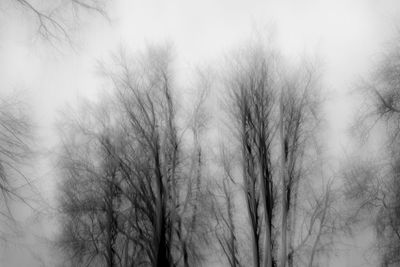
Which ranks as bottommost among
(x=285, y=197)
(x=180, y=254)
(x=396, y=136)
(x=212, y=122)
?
(x=180, y=254)

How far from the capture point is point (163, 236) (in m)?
10.9

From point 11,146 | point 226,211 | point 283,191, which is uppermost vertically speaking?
point 283,191

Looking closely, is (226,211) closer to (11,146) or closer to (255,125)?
(255,125)

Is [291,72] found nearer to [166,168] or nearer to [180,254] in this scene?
[166,168]

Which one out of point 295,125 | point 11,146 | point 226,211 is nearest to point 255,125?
point 295,125

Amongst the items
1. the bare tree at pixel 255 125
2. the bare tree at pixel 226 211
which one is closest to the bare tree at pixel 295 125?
the bare tree at pixel 255 125

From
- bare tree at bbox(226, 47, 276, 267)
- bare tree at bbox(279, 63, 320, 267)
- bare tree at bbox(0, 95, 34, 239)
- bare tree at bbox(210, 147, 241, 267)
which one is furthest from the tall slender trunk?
bare tree at bbox(0, 95, 34, 239)

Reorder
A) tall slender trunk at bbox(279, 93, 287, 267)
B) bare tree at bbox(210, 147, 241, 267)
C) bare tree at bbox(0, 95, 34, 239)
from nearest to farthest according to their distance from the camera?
1. bare tree at bbox(0, 95, 34, 239)
2. tall slender trunk at bbox(279, 93, 287, 267)
3. bare tree at bbox(210, 147, 241, 267)

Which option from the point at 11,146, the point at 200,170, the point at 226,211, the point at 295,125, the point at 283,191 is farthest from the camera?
the point at 200,170

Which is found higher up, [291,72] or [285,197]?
[291,72]

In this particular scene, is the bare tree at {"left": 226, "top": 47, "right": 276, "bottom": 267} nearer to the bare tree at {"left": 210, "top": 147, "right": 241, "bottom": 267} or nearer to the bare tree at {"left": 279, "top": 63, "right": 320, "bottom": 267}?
the bare tree at {"left": 279, "top": 63, "right": 320, "bottom": 267}

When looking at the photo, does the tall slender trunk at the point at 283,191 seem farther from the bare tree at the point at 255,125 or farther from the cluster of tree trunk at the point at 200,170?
the bare tree at the point at 255,125

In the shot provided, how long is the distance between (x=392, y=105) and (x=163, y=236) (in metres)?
6.36

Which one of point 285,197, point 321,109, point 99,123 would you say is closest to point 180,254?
point 285,197
